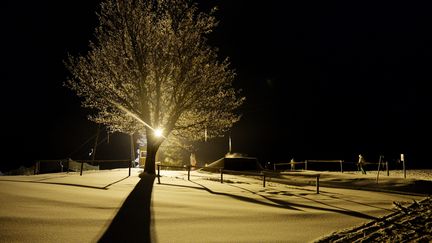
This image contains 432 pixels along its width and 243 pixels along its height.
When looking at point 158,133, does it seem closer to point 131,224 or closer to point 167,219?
point 167,219

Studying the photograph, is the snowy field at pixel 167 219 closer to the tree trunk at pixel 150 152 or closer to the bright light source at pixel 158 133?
the tree trunk at pixel 150 152

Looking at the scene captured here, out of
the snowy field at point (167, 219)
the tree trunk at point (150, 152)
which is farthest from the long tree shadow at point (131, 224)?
the tree trunk at point (150, 152)

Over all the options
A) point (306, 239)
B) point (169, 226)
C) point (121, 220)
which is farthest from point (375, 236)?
point (121, 220)

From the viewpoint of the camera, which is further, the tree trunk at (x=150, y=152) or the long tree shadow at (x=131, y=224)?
the tree trunk at (x=150, y=152)

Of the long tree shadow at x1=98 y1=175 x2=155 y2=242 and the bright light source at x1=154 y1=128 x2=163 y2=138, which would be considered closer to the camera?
the long tree shadow at x1=98 y1=175 x2=155 y2=242

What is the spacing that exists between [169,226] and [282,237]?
2.23m

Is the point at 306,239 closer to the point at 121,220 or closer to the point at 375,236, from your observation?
the point at 375,236

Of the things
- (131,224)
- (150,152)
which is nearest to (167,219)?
(131,224)

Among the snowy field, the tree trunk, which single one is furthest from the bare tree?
the snowy field

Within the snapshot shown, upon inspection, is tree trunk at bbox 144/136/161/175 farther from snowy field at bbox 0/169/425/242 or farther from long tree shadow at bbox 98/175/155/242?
long tree shadow at bbox 98/175/155/242

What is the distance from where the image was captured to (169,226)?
20.8 feet

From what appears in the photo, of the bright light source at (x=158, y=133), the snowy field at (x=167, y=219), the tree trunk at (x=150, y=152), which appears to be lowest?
the snowy field at (x=167, y=219)

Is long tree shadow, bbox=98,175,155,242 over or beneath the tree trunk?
beneath

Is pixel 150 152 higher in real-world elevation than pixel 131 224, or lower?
higher
